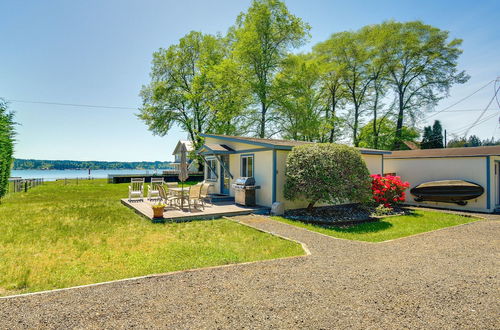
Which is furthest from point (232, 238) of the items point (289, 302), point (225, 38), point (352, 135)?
point (225, 38)

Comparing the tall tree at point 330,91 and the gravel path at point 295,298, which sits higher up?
the tall tree at point 330,91

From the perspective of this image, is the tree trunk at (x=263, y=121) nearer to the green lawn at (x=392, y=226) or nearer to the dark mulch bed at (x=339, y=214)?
the dark mulch bed at (x=339, y=214)

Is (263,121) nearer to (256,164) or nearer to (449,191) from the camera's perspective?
(256,164)

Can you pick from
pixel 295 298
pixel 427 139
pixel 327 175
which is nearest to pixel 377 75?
pixel 427 139

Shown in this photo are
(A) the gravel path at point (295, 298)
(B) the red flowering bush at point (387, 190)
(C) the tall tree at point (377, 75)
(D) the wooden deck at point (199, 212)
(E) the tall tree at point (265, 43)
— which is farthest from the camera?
(C) the tall tree at point (377, 75)

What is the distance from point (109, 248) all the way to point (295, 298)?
4377mm

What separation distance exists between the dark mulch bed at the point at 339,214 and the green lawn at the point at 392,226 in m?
0.49

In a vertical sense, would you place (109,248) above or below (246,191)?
below

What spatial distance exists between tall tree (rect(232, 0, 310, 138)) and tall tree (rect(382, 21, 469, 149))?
862 cm

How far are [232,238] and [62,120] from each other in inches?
999

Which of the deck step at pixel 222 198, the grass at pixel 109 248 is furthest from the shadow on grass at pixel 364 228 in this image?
the deck step at pixel 222 198

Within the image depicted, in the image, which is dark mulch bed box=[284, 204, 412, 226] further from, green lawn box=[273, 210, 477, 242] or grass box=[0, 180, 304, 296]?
grass box=[0, 180, 304, 296]

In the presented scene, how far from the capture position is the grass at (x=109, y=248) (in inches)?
170

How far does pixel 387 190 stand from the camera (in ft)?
40.2
